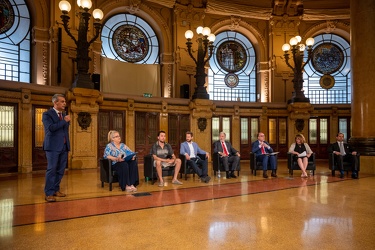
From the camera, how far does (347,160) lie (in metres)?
7.12

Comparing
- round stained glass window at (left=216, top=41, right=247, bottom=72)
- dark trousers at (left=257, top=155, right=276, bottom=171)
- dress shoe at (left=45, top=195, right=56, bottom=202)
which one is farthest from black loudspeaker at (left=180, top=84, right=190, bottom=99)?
dress shoe at (left=45, top=195, right=56, bottom=202)

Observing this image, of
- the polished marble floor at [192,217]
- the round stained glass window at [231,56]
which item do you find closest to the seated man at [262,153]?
the polished marble floor at [192,217]

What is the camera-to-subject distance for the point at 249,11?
44.4ft

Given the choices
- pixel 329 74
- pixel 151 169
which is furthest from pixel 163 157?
pixel 329 74

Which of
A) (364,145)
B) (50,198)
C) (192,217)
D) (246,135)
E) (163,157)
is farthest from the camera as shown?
(246,135)

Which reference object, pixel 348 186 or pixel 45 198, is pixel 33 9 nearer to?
pixel 45 198

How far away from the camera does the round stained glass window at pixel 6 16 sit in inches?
374

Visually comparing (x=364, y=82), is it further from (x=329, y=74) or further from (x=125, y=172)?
(x=329, y=74)

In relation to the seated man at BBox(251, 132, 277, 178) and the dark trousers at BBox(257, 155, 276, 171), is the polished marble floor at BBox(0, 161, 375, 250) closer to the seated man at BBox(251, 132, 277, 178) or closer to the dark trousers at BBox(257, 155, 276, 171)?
the dark trousers at BBox(257, 155, 276, 171)

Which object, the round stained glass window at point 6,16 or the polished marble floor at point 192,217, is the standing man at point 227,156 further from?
the round stained glass window at point 6,16

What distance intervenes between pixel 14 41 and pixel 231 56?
878 centimetres

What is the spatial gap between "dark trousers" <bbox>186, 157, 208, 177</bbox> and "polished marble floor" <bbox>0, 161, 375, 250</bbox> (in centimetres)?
58

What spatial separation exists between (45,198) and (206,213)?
2.42 m

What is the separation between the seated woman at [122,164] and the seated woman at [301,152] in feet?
12.8
